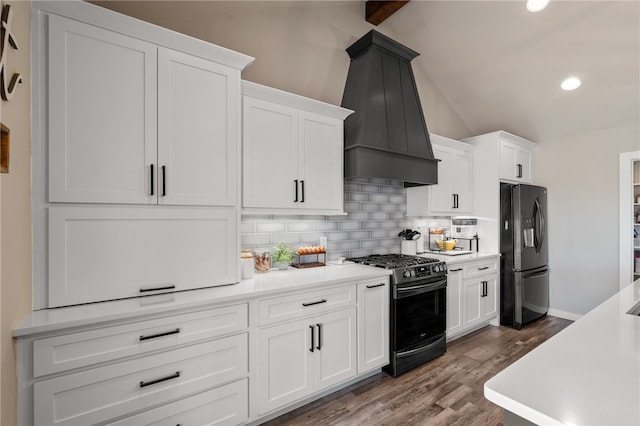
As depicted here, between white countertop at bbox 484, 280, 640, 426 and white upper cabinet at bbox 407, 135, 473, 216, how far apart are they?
2.46 m

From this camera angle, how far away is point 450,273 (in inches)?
130

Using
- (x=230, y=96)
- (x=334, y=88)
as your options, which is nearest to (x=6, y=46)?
(x=230, y=96)

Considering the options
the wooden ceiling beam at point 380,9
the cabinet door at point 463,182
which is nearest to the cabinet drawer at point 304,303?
the cabinet door at point 463,182

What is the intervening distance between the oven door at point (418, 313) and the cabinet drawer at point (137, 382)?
139 cm

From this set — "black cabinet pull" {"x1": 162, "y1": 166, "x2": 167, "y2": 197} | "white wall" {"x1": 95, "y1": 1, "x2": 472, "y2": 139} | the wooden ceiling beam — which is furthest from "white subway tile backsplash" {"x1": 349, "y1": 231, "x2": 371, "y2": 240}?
the wooden ceiling beam

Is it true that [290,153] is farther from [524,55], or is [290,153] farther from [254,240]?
[524,55]

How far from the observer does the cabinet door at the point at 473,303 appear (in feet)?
11.4

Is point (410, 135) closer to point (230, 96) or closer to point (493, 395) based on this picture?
point (230, 96)

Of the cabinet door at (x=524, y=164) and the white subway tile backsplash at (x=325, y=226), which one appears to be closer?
the white subway tile backsplash at (x=325, y=226)

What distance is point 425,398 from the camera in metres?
2.39

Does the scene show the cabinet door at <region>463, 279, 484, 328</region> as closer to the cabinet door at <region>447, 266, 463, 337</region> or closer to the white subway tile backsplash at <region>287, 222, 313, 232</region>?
the cabinet door at <region>447, 266, 463, 337</region>

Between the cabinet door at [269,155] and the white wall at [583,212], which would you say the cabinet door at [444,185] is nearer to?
the white wall at [583,212]

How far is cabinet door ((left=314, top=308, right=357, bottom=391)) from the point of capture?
7.34ft

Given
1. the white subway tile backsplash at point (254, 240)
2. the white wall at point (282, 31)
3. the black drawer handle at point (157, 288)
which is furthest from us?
the white subway tile backsplash at point (254, 240)
